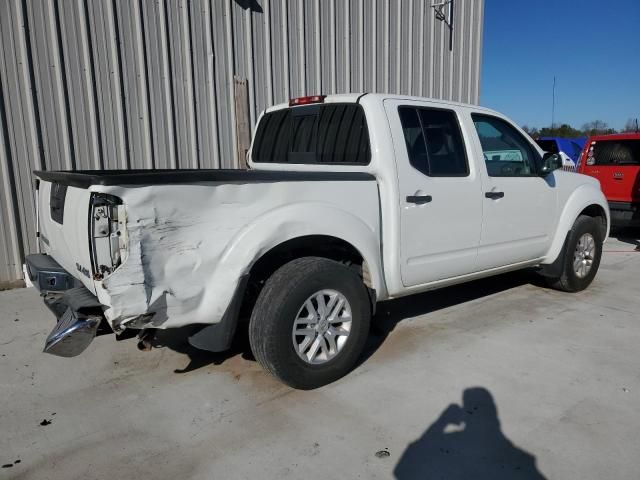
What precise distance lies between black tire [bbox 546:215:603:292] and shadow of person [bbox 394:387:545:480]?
2.74 metres

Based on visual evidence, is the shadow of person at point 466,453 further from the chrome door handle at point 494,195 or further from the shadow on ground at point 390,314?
the chrome door handle at point 494,195

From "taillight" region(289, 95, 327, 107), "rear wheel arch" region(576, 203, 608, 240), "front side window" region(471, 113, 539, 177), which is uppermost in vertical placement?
"taillight" region(289, 95, 327, 107)

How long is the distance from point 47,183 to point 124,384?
148cm

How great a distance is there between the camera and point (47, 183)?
3393mm

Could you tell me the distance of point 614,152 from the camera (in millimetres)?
8953

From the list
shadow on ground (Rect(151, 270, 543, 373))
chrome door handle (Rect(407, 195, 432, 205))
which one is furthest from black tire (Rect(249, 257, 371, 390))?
chrome door handle (Rect(407, 195, 432, 205))

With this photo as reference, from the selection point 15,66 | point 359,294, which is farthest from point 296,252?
point 15,66

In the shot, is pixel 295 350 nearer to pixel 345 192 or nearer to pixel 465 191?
pixel 345 192

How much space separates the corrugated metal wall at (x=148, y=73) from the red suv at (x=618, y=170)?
441 cm

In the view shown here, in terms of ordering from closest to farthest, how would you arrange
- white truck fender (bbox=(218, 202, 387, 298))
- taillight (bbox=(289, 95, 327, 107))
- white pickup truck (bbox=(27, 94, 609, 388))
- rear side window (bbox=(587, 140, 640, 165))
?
white pickup truck (bbox=(27, 94, 609, 388)), white truck fender (bbox=(218, 202, 387, 298)), taillight (bbox=(289, 95, 327, 107)), rear side window (bbox=(587, 140, 640, 165))

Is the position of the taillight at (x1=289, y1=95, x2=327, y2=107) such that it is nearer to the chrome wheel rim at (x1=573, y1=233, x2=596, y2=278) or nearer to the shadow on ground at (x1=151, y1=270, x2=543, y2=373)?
the shadow on ground at (x1=151, y1=270, x2=543, y2=373)

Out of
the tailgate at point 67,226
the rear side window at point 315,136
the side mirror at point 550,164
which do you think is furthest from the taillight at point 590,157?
the tailgate at point 67,226

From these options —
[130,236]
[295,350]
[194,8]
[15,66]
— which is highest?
[194,8]

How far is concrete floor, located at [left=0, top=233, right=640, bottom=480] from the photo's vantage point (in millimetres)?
2508
